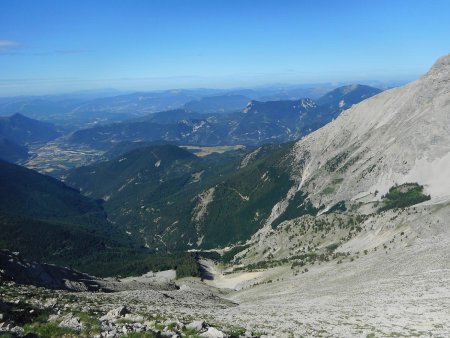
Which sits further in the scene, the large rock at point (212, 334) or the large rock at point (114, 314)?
the large rock at point (114, 314)

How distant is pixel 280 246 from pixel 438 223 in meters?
74.9

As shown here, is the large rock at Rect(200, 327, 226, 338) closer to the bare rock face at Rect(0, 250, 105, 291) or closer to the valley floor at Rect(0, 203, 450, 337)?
the valley floor at Rect(0, 203, 450, 337)

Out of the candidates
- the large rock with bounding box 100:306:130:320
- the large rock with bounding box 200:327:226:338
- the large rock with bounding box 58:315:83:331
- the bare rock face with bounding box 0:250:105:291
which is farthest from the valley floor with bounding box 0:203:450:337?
the bare rock face with bounding box 0:250:105:291

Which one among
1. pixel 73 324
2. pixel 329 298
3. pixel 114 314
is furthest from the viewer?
pixel 329 298

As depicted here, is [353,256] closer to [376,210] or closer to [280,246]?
[280,246]

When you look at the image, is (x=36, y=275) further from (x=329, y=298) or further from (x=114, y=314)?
(x=329, y=298)

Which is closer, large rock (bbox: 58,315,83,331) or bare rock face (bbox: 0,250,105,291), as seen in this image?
large rock (bbox: 58,315,83,331)

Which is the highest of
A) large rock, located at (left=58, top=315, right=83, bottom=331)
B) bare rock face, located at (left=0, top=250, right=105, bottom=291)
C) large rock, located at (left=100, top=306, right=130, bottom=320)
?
large rock, located at (left=58, top=315, right=83, bottom=331)

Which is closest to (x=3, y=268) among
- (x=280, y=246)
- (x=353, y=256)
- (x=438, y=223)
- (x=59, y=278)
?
(x=59, y=278)

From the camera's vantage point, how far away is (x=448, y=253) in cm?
8331

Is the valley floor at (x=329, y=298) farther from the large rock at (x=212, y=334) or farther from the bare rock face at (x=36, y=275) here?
the bare rock face at (x=36, y=275)

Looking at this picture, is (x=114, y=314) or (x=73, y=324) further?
(x=114, y=314)

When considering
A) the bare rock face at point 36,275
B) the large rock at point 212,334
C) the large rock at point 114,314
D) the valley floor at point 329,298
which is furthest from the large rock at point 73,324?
the bare rock face at point 36,275

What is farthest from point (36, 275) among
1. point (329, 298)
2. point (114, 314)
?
point (329, 298)
